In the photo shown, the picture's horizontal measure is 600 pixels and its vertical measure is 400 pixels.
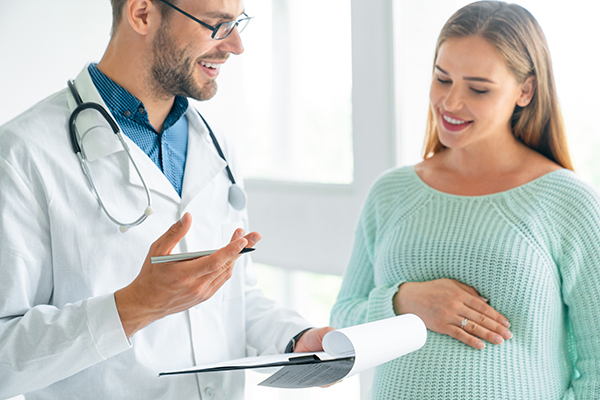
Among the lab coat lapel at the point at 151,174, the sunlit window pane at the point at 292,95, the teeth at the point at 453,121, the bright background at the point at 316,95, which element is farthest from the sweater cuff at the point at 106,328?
the sunlit window pane at the point at 292,95

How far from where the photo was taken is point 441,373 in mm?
1290

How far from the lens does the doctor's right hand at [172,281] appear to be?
2.77ft

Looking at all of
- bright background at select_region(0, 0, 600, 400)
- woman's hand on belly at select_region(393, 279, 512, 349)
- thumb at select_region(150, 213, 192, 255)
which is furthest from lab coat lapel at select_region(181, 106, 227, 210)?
bright background at select_region(0, 0, 600, 400)

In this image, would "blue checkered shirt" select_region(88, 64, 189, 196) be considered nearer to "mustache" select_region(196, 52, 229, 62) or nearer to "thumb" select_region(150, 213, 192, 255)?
"mustache" select_region(196, 52, 229, 62)

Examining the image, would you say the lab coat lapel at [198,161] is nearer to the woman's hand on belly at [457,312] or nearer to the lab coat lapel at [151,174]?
the lab coat lapel at [151,174]

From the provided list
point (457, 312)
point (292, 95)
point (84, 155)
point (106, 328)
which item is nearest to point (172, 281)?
point (106, 328)

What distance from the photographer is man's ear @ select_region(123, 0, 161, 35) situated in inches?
45.8

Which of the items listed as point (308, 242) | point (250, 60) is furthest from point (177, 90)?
point (250, 60)

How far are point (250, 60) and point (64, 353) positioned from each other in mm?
2025

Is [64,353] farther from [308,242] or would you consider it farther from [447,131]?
→ [308,242]

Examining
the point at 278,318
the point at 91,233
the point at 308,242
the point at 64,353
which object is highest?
the point at 91,233

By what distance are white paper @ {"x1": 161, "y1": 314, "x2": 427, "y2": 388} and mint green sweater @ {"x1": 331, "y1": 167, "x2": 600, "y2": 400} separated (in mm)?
434

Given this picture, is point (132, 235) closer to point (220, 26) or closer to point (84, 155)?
point (84, 155)

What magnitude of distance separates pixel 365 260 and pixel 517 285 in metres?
0.45
